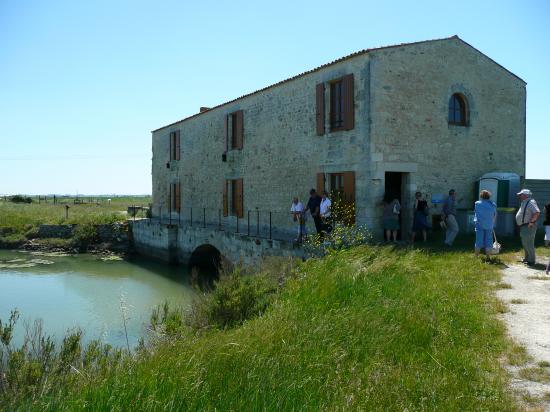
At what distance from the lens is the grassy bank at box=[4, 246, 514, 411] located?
10.9 feet

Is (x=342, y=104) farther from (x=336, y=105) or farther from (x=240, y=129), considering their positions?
(x=240, y=129)

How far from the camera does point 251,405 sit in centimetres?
328

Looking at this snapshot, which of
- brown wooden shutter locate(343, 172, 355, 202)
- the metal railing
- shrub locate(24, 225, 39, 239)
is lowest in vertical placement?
shrub locate(24, 225, 39, 239)

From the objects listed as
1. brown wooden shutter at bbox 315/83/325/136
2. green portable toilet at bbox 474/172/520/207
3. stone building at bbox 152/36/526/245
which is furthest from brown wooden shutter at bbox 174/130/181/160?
green portable toilet at bbox 474/172/520/207

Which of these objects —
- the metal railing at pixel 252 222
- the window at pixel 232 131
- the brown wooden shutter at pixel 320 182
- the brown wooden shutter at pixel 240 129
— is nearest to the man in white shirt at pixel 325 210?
the metal railing at pixel 252 222

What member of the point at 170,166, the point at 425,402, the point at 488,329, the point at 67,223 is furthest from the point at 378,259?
the point at 67,223

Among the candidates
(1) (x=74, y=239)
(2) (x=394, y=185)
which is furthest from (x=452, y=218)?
(1) (x=74, y=239)

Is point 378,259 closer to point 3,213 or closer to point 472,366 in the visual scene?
point 472,366

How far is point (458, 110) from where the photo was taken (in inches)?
481

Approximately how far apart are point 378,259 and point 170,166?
1569 cm

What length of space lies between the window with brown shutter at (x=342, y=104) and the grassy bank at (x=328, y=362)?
18.4ft

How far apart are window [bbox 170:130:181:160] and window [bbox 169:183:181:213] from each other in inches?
52.6

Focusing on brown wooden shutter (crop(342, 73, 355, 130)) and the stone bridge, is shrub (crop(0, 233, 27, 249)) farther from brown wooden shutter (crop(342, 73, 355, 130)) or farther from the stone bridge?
brown wooden shutter (crop(342, 73, 355, 130))

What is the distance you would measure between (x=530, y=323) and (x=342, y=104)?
24.3ft
